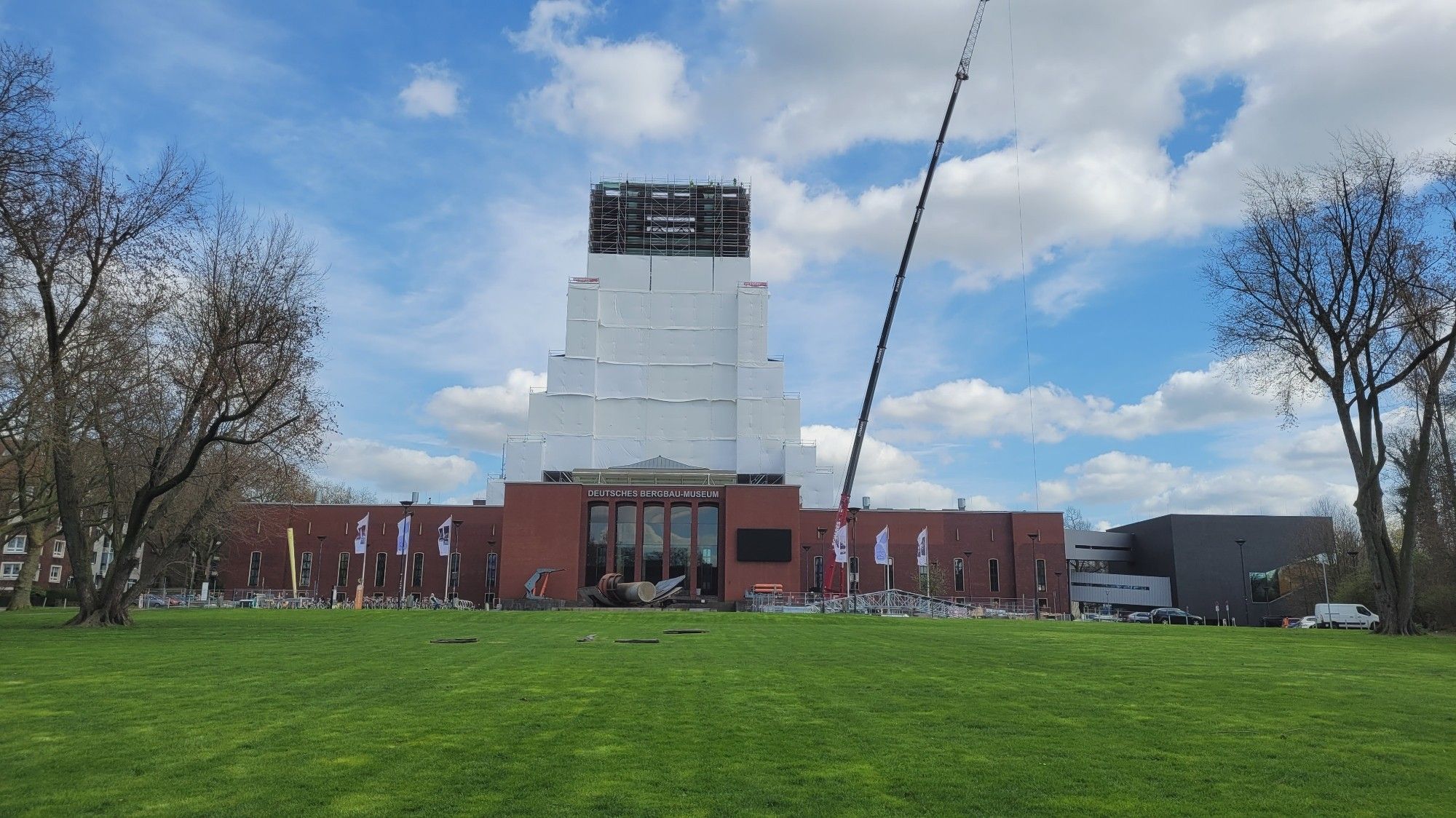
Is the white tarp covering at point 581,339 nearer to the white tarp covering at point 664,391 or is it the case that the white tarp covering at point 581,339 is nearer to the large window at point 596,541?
the white tarp covering at point 664,391

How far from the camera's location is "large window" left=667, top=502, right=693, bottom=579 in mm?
68062

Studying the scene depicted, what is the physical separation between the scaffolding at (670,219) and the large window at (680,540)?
94.8ft

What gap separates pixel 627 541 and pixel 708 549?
5.96m

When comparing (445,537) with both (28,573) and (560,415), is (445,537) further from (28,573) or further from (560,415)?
(560,415)

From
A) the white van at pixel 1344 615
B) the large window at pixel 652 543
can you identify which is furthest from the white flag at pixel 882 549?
the white van at pixel 1344 615

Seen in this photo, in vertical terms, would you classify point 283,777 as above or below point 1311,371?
below

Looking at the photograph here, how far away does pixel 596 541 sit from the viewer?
68500mm

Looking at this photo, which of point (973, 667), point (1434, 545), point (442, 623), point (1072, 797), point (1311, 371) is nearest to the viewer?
point (1072, 797)

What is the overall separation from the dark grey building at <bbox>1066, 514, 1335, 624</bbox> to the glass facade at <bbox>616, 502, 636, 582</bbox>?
4035 cm

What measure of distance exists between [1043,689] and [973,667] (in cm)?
312

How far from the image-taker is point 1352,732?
9.00 meters

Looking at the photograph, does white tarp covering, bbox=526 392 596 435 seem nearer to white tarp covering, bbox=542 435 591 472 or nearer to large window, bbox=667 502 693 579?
white tarp covering, bbox=542 435 591 472

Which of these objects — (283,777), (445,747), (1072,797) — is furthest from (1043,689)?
(283,777)

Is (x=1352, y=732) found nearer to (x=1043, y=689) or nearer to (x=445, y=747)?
(x=1043, y=689)
